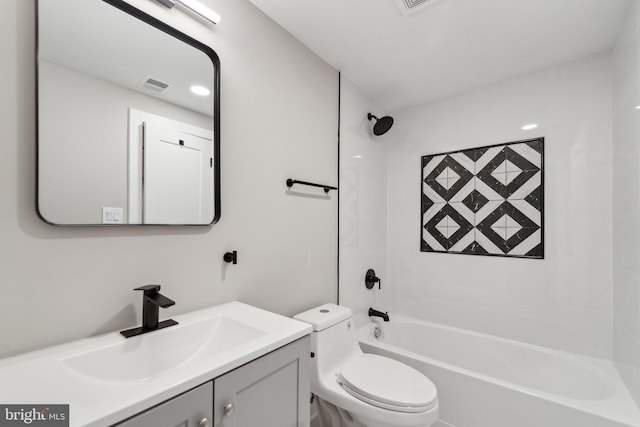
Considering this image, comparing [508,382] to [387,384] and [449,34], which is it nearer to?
[387,384]

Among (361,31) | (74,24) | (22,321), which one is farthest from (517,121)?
(22,321)

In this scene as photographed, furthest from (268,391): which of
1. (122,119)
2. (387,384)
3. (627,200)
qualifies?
(627,200)

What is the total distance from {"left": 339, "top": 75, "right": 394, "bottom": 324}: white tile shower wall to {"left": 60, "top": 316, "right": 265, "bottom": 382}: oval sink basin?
3.65 feet

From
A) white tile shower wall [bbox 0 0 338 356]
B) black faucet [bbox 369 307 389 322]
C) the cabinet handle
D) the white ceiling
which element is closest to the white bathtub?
black faucet [bbox 369 307 389 322]

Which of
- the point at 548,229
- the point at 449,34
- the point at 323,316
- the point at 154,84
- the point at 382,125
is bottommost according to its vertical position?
the point at 323,316

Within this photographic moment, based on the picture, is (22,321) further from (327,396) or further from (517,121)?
(517,121)

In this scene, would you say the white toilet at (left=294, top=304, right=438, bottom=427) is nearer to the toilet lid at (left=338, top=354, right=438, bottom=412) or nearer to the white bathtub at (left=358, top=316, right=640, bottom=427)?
the toilet lid at (left=338, top=354, right=438, bottom=412)

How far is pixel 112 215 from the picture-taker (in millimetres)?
979

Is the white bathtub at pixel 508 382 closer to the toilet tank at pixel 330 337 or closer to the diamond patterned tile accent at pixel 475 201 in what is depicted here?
the toilet tank at pixel 330 337

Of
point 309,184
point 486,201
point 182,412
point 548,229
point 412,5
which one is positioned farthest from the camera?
point 486,201

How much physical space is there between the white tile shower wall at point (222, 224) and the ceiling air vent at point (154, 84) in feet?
0.82

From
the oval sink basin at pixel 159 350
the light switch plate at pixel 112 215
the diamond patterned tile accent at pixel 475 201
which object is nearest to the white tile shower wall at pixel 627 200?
the diamond patterned tile accent at pixel 475 201

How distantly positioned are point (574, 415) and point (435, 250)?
4.25 feet

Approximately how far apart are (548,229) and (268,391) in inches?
82.9
